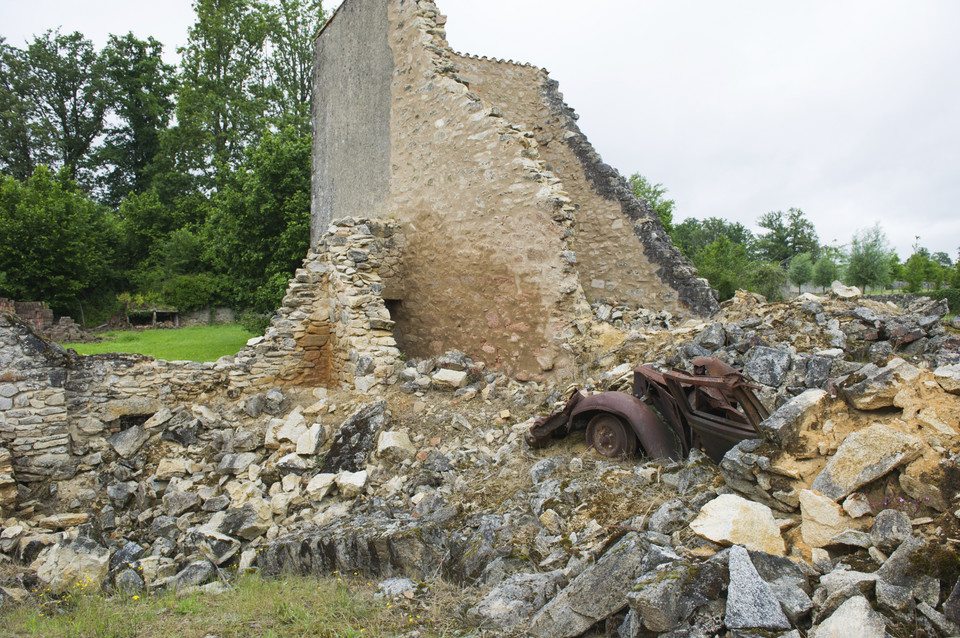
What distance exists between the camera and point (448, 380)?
6133 millimetres

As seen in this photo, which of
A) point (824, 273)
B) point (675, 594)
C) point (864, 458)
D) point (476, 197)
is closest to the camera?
point (675, 594)

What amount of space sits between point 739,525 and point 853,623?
2.26 ft

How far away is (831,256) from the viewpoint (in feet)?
81.0

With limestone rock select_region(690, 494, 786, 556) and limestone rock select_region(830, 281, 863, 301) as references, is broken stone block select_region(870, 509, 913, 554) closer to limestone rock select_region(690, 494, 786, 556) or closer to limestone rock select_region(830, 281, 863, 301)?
limestone rock select_region(690, 494, 786, 556)

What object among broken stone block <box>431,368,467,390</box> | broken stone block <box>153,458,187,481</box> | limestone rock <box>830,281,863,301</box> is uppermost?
limestone rock <box>830,281,863,301</box>

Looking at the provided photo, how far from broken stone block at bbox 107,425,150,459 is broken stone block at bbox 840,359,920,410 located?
21.7 feet

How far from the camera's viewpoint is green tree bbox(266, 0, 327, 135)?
81.9 feet

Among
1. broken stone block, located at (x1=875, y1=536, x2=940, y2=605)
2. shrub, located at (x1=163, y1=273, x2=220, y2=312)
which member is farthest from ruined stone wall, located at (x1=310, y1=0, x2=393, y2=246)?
shrub, located at (x1=163, y1=273, x2=220, y2=312)

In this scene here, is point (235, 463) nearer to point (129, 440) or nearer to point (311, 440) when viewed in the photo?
point (311, 440)

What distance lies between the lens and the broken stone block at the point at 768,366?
4.11 meters

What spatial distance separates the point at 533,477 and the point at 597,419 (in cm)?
67

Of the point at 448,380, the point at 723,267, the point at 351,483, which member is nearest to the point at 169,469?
the point at 351,483

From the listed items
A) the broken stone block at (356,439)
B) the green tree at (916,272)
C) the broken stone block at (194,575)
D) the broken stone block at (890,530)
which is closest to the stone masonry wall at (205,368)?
the broken stone block at (356,439)

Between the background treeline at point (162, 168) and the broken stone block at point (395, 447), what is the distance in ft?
30.1
